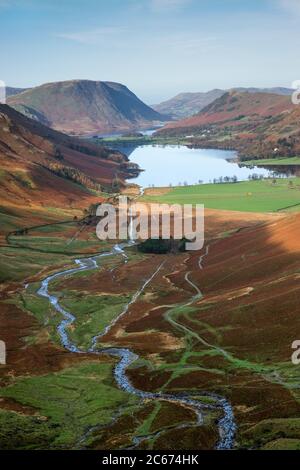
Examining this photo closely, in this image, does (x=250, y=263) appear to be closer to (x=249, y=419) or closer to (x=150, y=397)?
(x=150, y=397)

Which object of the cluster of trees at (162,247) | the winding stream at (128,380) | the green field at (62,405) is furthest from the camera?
the cluster of trees at (162,247)

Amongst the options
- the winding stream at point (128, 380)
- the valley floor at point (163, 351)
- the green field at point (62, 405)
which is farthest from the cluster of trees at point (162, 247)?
the green field at point (62, 405)

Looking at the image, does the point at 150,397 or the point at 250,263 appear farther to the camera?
the point at 250,263

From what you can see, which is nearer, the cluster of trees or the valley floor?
the valley floor

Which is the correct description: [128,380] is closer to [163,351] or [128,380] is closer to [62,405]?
[62,405]

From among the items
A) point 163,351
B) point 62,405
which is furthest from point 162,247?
point 62,405

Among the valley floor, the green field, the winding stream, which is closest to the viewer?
the winding stream

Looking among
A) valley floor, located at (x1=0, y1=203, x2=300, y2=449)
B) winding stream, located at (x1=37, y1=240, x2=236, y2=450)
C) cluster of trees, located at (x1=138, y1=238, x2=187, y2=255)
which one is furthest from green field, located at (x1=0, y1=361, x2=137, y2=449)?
cluster of trees, located at (x1=138, y1=238, x2=187, y2=255)

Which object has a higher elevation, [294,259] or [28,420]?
[294,259]

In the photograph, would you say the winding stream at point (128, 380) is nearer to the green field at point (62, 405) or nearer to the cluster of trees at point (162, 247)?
the green field at point (62, 405)

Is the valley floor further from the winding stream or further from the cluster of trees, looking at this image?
the cluster of trees

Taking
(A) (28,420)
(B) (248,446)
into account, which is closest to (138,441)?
(B) (248,446)
